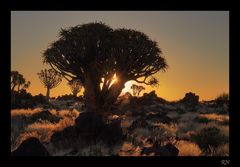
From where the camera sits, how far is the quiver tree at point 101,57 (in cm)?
2145

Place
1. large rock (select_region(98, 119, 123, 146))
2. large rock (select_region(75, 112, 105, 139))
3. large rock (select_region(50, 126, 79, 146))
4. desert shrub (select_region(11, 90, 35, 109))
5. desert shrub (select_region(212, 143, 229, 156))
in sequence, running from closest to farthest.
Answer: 1. desert shrub (select_region(212, 143, 229, 156))
2. large rock (select_region(50, 126, 79, 146))
3. large rock (select_region(98, 119, 123, 146))
4. large rock (select_region(75, 112, 105, 139))
5. desert shrub (select_region(11, 90, 35, 109))

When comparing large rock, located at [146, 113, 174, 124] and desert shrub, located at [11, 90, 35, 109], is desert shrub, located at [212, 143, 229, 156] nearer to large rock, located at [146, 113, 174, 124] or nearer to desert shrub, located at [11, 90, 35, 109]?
large rock, located at [146, 113, 174, 124]

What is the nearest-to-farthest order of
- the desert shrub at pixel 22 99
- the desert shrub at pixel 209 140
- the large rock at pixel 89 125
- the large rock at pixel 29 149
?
the large rock at pixel 29 149, the desert shrub at pixel 209 140, the large rock at pixel 89 125, the desert shrub at pixel 22 99

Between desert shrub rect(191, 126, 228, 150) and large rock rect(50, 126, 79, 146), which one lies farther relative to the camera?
desert shrub rect(191, 126, 228, 150)

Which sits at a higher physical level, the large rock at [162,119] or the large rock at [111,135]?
the large rock at [111,135]

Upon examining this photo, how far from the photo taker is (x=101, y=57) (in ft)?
71.3

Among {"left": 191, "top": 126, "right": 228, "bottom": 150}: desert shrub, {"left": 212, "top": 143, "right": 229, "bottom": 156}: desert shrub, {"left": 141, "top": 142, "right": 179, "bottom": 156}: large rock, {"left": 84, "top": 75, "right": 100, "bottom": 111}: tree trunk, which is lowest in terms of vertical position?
{"left": 212, "top": 143, "right": 229, "bottom": 156}: desert shrub

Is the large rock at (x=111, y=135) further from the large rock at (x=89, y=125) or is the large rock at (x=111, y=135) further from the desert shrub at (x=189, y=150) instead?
the desert shrub at (x=189, y=150)

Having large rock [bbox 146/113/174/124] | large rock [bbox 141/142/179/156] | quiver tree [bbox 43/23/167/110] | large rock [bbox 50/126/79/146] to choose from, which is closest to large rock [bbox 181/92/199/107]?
large rock [bbox 146/113/174/124]

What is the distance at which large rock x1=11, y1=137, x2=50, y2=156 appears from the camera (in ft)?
34.3

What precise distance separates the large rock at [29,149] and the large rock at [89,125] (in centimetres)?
342

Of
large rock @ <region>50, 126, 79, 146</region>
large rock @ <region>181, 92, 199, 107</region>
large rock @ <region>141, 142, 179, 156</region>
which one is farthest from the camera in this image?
large rock @ <region>181, 92, 199, 107</region>

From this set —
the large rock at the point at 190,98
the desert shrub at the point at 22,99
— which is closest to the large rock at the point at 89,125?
the desert shrub at the point at 22,99

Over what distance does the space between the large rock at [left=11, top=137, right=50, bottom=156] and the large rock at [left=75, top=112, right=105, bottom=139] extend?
3.42m
